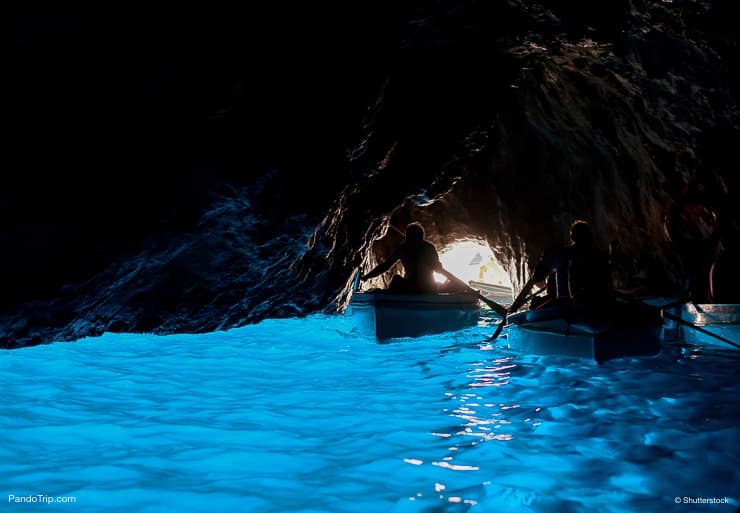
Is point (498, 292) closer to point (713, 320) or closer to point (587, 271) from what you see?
point (713, 320)

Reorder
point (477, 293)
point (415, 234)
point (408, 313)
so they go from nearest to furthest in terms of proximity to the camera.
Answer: point (408, 313)
point (415, 234)
point (477, 293)

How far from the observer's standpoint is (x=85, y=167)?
651 cm

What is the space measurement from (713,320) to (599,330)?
9.90ft

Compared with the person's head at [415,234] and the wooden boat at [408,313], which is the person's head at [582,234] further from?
the person's head at [415,234]

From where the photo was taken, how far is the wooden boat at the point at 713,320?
7.94 meters

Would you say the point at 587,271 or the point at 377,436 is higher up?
the point at 587,271

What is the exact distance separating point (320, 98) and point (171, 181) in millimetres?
2405

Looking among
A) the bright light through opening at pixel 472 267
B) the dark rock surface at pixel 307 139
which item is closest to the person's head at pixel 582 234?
the dark rock surface at pixel 307 139

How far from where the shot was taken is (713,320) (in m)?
8.38

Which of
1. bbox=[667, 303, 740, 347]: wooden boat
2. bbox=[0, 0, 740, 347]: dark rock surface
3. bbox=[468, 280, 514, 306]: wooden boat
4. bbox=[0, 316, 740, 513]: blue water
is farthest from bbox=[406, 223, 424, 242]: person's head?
bbox=[468, 280, 514, 306]: wooden boat

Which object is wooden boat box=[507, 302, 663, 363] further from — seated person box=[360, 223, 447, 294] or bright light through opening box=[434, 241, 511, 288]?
bright light through opening box=[434, 241, 511, 288]

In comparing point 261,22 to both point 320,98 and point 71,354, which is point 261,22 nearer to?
point 320,98

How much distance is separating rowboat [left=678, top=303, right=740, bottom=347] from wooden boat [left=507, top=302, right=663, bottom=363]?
1506 mm

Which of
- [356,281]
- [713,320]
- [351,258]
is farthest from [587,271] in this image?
[356,281]
